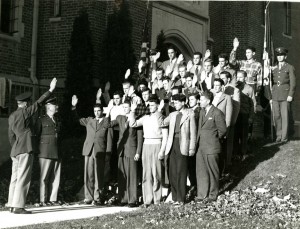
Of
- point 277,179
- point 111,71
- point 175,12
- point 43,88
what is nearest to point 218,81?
point 277,179

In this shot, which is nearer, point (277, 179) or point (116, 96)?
point (277, 179)

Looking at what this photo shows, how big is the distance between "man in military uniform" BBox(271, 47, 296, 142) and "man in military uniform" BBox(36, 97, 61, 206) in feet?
15.4

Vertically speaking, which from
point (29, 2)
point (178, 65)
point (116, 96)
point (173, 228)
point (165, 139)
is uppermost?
point (29, 2)

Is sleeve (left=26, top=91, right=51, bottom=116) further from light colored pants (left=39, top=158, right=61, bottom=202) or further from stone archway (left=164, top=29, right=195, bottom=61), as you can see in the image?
stone archway (left=164, top=29, right=195, bottom=61)

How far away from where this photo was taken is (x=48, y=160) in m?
10.8

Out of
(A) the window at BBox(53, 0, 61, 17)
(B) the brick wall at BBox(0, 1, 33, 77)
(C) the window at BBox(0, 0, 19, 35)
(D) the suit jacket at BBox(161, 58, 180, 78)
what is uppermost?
(A) the window at BBox(53, 0, 61, 17)

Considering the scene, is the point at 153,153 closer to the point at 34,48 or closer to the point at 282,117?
the point at 282,117

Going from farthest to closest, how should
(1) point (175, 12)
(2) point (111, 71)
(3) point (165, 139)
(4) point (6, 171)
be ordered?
(1) point (175, 12) < (2) point (111, 71) < (4) point (6, 171) < (3) point (165, 139)

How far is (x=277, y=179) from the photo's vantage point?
10570mm

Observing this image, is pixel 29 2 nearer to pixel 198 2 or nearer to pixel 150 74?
pixel 150 74

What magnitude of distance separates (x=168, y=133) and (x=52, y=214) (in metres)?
2.54

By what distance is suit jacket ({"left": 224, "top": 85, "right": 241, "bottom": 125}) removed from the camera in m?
10.7

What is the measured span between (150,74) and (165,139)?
136 inches

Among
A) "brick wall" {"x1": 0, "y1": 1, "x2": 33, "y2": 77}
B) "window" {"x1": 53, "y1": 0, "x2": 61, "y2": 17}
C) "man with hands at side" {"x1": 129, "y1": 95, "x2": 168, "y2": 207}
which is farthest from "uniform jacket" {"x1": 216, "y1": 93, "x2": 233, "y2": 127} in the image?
"window" {"x1": 53, "y1": 0, "x2": 61, "y2": 17}
